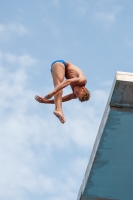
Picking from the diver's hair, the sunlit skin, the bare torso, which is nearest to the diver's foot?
the sunlit skin

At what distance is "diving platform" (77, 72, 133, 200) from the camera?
985cm

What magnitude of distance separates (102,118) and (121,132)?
1.67 ft

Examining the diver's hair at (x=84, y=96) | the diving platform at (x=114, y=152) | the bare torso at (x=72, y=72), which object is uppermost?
the bare torso at (x=72, y=72)

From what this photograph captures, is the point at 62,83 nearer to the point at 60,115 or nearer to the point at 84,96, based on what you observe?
the point at 84,96

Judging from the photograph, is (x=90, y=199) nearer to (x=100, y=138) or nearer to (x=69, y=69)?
(x=100, y=138)

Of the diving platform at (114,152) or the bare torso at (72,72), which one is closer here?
the diving platform at (114,152)

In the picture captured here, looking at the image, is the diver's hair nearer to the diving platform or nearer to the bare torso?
the bare torso

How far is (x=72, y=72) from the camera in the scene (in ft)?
35.7

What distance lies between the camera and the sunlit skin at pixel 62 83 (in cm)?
1034

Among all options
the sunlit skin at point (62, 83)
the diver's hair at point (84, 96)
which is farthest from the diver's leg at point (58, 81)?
the diver's hair at point (84, 96)

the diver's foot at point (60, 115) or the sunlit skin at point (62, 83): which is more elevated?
the sunlit skin at point (62, 83)

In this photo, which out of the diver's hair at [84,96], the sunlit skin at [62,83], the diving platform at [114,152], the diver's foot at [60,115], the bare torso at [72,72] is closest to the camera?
the diving platform at [114,152]

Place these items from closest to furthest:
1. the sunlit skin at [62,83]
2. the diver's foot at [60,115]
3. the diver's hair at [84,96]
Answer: the diver's foot at [60,115] < the sunlit skin at [62,83] < the diver's hair at [84,96]

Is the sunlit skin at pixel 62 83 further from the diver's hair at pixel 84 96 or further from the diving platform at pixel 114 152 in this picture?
the diving platform at pixel 114 152
